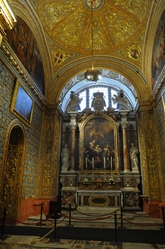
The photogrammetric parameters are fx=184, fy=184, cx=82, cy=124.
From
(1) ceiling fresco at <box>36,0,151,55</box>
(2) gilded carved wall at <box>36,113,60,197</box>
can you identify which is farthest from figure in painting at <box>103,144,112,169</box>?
(1) ceiling fresco at <box>36,0,151,55</box>

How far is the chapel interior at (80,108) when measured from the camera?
8.44 metres

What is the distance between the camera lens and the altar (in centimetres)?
1077

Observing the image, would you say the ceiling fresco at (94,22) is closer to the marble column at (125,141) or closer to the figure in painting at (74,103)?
the figure in painting at (74,103)

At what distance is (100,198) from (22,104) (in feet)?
23.0

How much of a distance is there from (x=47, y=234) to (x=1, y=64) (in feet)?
20.3

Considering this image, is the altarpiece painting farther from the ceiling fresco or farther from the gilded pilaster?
the ceiling fresco

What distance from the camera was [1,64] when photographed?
692 cm

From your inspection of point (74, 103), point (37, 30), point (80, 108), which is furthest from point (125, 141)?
point (37, 30)

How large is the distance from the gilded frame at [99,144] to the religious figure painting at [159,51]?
4.45 metres

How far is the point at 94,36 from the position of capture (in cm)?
1159

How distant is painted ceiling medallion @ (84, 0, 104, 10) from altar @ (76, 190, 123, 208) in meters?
10.5

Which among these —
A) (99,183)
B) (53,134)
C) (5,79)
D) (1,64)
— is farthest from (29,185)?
(1,64)

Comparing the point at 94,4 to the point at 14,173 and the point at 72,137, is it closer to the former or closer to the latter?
the point at 72,137

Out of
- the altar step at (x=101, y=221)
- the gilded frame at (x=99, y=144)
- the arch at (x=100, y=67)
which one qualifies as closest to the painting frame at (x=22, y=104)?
the arch at (x=100, y=67)
